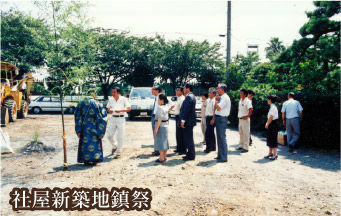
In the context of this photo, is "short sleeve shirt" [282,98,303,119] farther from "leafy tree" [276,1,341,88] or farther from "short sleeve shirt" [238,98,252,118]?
"leafy tree" [276,1,341,88]

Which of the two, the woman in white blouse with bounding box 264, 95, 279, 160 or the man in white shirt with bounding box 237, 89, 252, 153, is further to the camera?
the man in white shirt with bounding box 237, 89, 252, 153

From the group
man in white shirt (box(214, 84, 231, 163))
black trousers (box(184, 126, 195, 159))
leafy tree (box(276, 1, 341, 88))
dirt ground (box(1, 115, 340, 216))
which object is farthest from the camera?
leafy tree (box(276, 1, 341, 88))

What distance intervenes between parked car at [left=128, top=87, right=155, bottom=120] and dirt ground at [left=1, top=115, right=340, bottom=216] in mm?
6663

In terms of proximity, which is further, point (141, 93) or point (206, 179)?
point (141, 93)

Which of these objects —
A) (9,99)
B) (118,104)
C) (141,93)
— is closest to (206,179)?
(118,104)

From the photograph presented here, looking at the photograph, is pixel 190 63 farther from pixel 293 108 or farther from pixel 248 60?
pixel 293 108

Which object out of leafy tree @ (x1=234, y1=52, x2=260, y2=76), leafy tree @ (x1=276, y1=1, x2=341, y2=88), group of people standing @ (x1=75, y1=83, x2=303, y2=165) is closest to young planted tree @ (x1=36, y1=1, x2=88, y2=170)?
group of people standing @ (x1=75, y1=83, x2=303, y2=165)

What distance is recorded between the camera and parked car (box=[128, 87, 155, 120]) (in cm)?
1431

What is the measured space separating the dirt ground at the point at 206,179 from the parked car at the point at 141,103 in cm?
666

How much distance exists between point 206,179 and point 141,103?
383 inches

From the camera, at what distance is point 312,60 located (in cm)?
1005

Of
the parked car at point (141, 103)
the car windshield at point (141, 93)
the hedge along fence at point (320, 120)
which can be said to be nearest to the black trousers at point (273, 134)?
the hedge along fence at point (320, 120)

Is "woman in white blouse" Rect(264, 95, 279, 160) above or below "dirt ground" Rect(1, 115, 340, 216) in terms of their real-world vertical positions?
above

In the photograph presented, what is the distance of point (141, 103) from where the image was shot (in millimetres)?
14414
